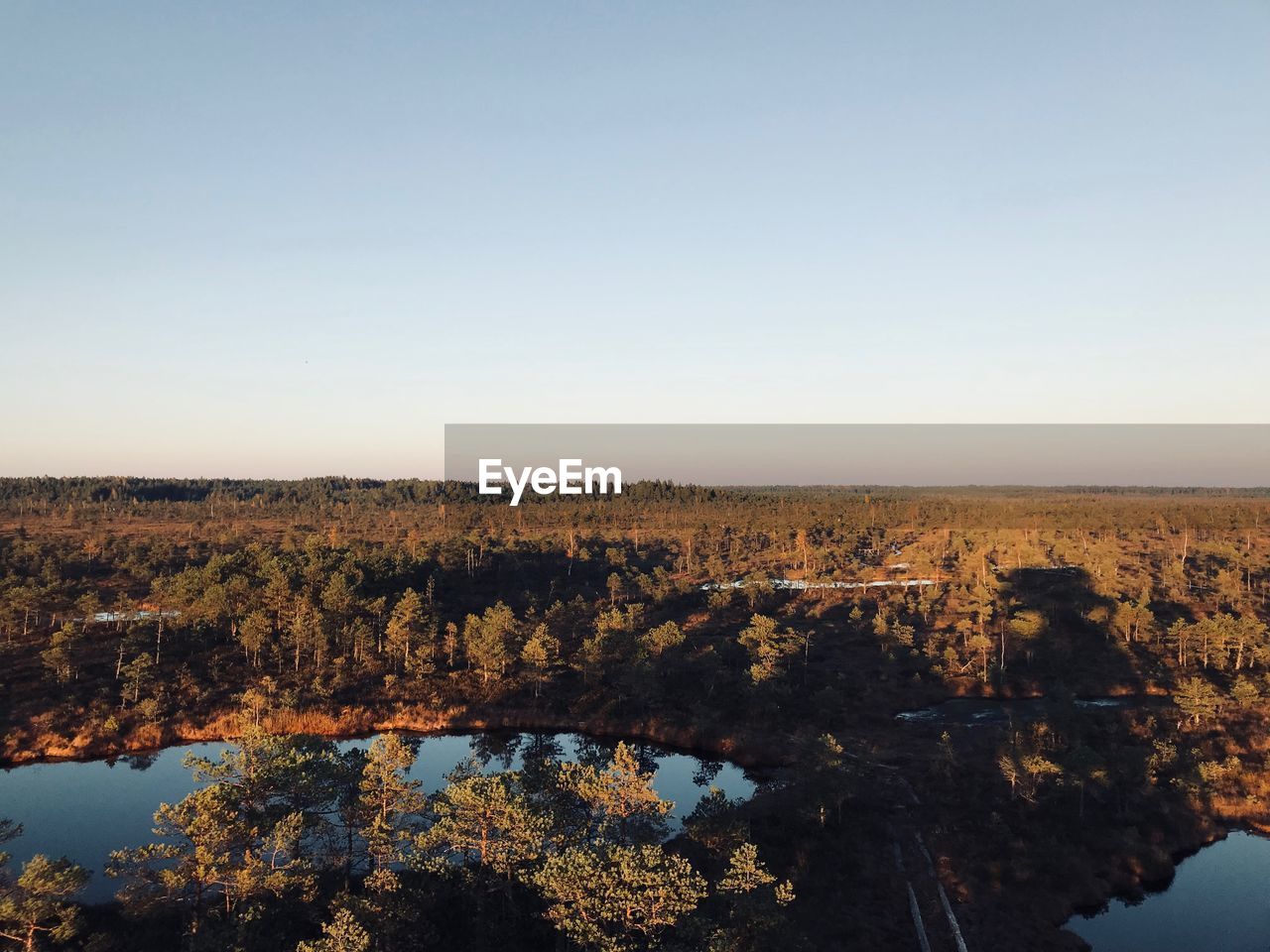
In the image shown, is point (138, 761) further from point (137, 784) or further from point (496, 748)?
point (496, 748)

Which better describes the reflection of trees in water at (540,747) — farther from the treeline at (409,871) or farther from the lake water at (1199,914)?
A: the lake water at (1199,914)

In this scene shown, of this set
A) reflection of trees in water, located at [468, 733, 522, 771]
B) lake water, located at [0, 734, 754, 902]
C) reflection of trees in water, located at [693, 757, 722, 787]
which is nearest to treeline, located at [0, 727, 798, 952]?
lake water, located at [0, 734, 754, 902]

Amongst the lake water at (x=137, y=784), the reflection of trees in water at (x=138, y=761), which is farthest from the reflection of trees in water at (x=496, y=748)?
the reflection of trees in water at (x=138, y=761)

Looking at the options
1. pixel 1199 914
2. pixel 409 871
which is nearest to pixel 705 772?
pixel 409 871

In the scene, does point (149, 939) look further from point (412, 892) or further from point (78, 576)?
point (78, 576)

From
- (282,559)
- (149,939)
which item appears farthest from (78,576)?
(149,939)

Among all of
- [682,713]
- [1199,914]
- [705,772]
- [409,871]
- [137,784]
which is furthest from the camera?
[682,713]
